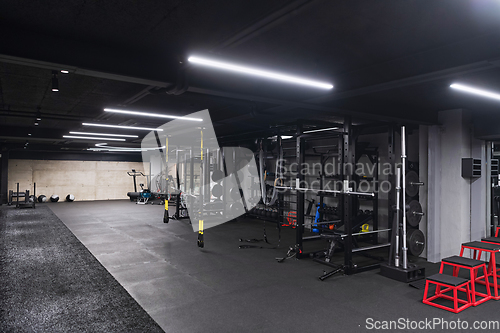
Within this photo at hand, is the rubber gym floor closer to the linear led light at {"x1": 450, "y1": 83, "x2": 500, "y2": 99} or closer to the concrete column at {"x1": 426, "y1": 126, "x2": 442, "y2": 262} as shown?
the concrete column at {"x1": 426, "y1": 126, "x2": 442, "y2": 262}

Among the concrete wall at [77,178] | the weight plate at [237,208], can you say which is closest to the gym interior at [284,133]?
the weight plate at [237,208]

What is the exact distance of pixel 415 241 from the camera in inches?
180

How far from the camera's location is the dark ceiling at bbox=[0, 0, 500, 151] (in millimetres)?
2072

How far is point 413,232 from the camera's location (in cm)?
454

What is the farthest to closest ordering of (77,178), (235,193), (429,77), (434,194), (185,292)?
Result: (77,178), (235,193), (434,194), (185,292), (429,77)

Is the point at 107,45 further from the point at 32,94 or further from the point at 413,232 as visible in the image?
the point at 413,232

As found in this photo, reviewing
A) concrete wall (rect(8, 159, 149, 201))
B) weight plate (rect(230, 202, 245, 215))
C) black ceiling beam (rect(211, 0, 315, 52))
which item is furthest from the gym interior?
concrete wall (rect(8, 159, 149, 201))

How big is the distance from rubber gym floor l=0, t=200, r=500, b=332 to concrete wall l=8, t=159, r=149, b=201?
9.14 m

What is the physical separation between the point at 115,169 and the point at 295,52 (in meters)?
14.6

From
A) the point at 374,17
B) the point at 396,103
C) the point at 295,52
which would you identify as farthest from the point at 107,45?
the point at 396,103

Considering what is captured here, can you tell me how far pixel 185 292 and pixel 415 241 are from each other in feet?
11.3

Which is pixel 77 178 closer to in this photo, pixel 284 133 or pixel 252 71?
pixel 284 133

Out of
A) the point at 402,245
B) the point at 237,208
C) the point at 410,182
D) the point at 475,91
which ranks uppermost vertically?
the point at 475,91

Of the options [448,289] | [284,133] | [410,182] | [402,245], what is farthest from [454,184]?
[284,133]
